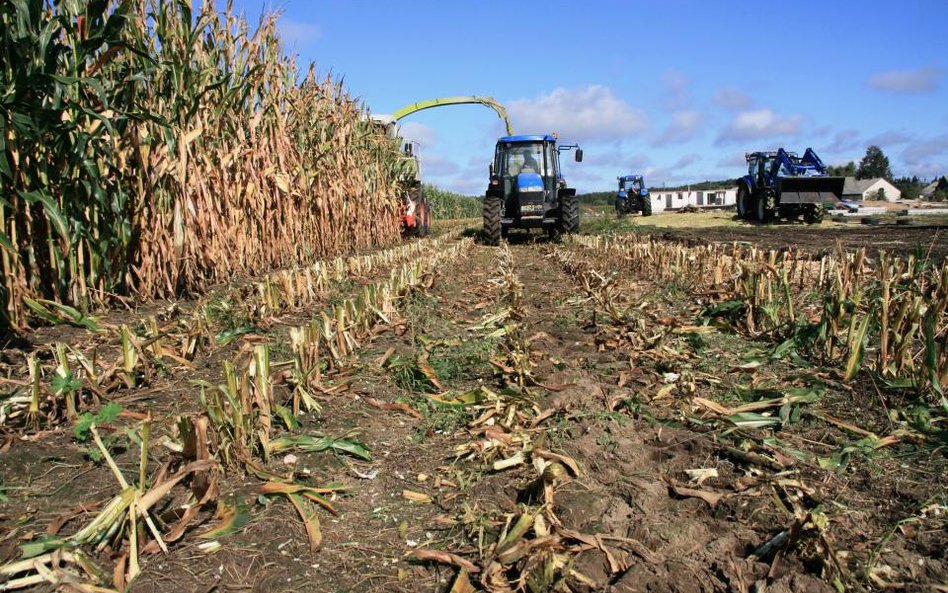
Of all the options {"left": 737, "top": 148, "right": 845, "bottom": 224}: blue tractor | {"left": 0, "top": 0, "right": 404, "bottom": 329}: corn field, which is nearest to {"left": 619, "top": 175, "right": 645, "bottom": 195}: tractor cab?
{"left": 737, "top": 148, "right": 845, "bottom": 224}: blue tractor

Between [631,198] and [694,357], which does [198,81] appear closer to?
[694,357]

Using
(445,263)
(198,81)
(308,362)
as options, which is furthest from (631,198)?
(308,362)

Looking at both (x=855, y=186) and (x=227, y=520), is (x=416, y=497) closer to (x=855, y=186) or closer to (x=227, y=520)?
(x=227, y=520)

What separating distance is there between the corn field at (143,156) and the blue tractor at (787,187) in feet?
50.6

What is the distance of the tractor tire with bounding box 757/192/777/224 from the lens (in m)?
21.5

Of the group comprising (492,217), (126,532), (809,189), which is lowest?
(126,532)

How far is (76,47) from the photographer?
4.75 meters

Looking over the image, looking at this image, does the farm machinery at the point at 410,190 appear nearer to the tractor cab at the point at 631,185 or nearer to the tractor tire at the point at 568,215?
the tractor tire at the point at 568,215

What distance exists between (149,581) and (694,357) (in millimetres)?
3342

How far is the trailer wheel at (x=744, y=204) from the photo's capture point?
76.5 ft

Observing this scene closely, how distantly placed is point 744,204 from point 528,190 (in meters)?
11.8

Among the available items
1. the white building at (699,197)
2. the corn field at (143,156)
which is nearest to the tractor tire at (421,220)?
the corn field at (143,156)

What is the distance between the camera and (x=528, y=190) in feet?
51.7

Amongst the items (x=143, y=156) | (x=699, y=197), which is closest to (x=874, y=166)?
(x=699, y=197)
